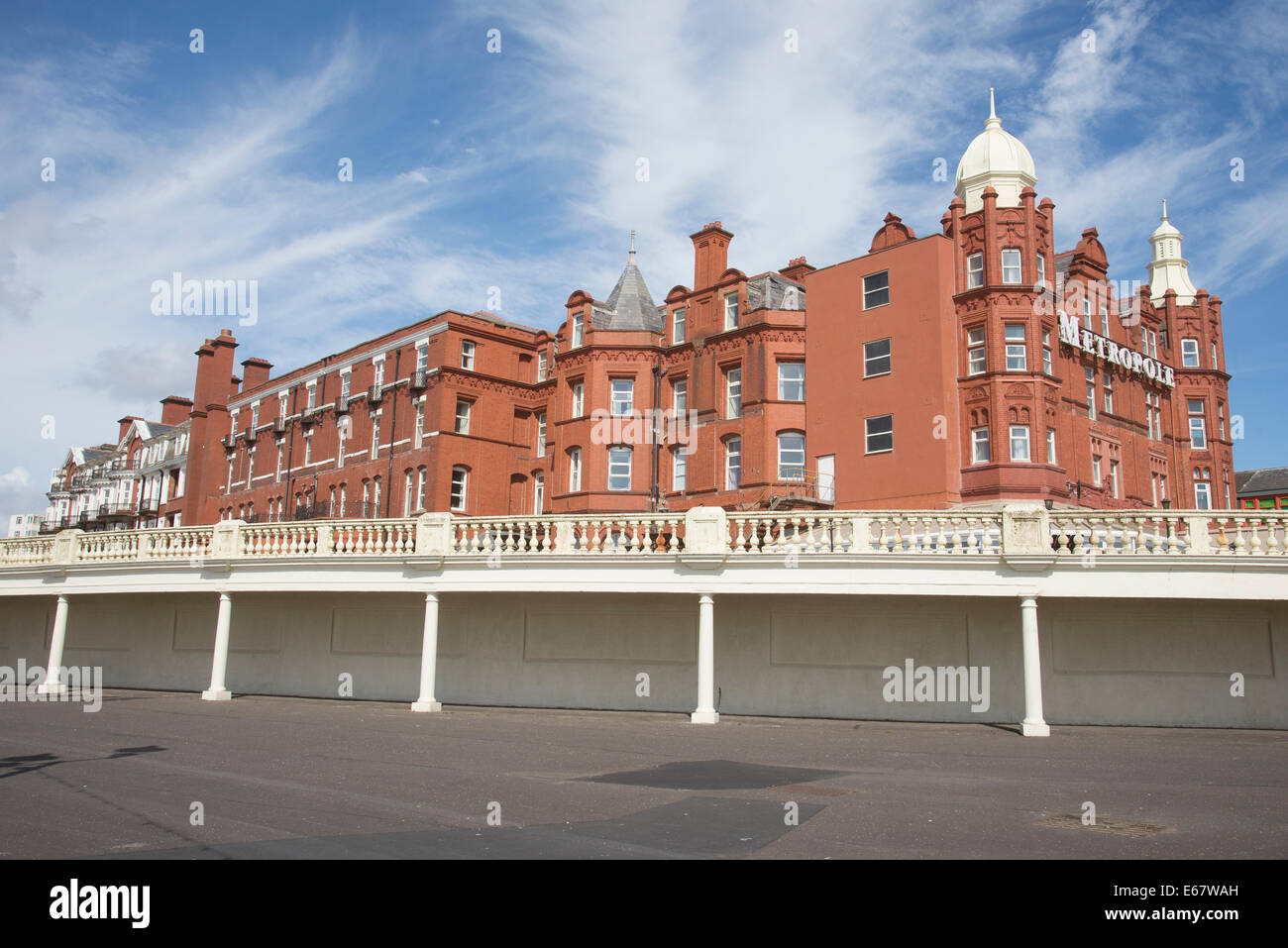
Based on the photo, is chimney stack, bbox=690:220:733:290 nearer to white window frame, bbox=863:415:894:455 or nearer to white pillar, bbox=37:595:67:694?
white window frame, bbox=863:415:894:455

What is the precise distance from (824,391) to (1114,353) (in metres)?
12.5

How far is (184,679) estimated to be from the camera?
87.8ft

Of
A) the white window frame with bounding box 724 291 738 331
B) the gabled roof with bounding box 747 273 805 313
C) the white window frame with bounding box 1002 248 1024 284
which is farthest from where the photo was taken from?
the white window frame with bounding box 724 291 738 331

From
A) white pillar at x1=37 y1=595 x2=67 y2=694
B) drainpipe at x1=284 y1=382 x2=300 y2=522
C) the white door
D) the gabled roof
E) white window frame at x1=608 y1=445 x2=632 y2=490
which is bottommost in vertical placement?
white pillar at x1=37 y1=595 x2=67 y2=694

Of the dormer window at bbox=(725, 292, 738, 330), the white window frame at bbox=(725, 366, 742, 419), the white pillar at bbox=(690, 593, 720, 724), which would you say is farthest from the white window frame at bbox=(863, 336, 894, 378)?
the white pillar at bbox=(690, 593, 720, 724)

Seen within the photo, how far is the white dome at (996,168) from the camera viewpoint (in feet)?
127

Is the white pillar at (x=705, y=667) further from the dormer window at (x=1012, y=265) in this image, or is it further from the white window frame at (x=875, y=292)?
the dormer window at (x=1012, y=265)

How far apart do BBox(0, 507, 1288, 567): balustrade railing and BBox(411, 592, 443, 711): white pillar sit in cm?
120

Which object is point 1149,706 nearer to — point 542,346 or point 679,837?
point 679,837

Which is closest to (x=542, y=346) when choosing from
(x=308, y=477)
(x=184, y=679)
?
(x=308, y=477)

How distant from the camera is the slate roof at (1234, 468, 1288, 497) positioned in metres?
70.3

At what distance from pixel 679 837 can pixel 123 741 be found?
10.4 m

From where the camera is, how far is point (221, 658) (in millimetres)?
23516
